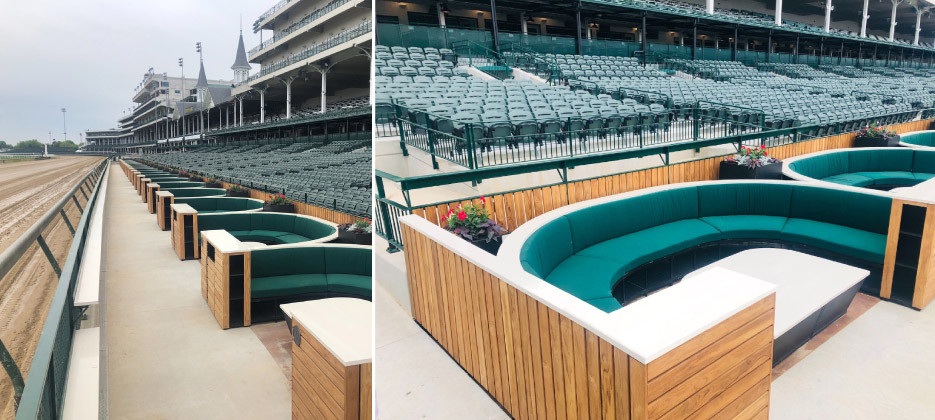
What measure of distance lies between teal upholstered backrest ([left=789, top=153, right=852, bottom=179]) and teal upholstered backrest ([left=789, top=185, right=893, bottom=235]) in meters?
1.78

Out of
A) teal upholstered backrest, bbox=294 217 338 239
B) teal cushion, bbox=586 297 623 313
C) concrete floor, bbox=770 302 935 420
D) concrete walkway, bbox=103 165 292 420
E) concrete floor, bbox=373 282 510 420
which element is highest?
teal cushion, bbox=586 297 623 313

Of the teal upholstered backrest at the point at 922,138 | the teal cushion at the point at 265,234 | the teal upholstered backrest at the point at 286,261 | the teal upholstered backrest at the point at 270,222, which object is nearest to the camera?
the teal upholstered backrest at the point at 286,261

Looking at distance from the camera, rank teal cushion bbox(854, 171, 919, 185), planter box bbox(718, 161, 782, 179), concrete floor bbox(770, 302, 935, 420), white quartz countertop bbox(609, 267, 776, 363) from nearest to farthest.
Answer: white quartz countertop bbox(609, 267, 776, 363) → concrete floor bbox(770, 302, 935, 420) → planter box bbox(718, 161, 782, 179) → teal cushion bbox(854, 171, 919, 185)

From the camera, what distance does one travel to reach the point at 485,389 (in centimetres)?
282

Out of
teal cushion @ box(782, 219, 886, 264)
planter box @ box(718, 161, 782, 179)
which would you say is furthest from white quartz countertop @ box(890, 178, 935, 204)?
planter box @ box(718, 161, 782, 179)

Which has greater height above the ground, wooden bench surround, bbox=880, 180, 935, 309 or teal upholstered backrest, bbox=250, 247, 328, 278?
wooden bench surround, bbox=880, 180, 935, 309

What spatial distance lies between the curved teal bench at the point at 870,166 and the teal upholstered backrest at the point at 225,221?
7.94m

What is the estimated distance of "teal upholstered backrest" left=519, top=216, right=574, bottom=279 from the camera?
3065mm

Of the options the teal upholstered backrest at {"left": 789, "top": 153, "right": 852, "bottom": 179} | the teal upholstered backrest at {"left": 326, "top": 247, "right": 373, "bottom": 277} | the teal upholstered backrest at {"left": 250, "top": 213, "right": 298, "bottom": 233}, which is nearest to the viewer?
the teal upholstered backrest at {"left": 326, "top": 247, "right": 373, "bottom": 277}

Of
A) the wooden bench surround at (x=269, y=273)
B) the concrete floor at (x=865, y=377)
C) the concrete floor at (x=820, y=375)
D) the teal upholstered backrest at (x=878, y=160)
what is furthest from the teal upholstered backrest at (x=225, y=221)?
the teal upholstered backrest at (x=878, y=160)

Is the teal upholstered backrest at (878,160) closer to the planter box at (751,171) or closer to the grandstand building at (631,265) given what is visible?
the grandstand building at (631,265)

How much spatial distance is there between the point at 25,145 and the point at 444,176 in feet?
8.86

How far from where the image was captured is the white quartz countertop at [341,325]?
1730 mm

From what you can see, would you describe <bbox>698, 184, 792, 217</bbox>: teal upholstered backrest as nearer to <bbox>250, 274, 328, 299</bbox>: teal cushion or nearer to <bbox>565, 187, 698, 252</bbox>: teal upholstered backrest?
<bbox>565, 187, 698, 252</bbox>: teal upholstered backrest
